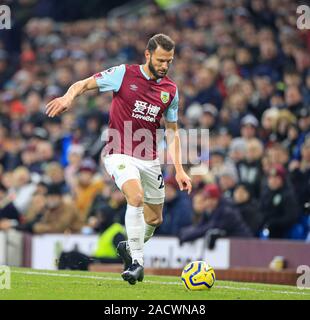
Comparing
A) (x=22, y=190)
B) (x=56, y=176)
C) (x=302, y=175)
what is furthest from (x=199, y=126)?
(x=22, y=190)

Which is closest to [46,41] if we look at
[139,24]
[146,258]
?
[139,24]

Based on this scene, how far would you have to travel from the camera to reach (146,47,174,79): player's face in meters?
10.7

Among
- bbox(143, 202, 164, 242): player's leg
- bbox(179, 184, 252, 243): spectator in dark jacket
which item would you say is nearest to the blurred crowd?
bbox(179, 184, 252, 243): spectator in dark jacket

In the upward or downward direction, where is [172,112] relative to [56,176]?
upward

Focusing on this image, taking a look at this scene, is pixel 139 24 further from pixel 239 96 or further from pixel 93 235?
pixel 93 235

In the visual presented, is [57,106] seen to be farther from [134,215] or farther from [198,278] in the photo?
[198,278]

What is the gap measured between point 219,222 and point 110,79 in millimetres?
4852

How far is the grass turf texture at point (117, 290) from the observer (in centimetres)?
960

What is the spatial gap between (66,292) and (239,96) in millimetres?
8281

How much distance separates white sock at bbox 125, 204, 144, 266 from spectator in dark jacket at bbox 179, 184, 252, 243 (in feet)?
15.2

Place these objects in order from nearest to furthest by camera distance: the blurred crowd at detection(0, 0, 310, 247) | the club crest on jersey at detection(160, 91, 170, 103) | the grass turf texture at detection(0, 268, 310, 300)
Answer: the grass turf texture at detection(0, 268, 310, 300) < the club crest on jersey at detection(160, 91, 170, 103) < the blurred crowd at detection(0, 0, 310, 247)

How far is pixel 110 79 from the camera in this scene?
10.9 metres

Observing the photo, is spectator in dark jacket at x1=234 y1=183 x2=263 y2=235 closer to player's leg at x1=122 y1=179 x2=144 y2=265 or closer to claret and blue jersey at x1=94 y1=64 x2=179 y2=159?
claret and blue jersey at x1=94 y1=64 x2=179 y2=159

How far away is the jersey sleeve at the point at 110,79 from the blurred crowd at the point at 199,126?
12.9ft
